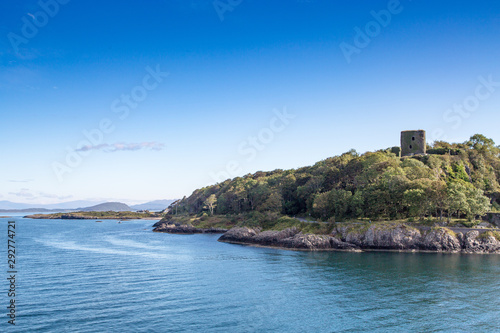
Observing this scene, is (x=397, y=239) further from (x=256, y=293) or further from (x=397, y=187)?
(x=256, y=293)

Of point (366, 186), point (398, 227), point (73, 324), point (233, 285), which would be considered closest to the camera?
point (73, 324)

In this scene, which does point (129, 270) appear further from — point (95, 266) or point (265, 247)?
point (265, 247)

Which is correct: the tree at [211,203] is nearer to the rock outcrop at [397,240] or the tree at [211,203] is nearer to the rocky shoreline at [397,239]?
the rocky shoreline at [397,239]

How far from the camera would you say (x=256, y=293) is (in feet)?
120

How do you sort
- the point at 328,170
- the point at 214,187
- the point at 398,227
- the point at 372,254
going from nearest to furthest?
1. the point at 372,254
2. the point at 398,227
3. the point at 328,170
4. the point at 214,187

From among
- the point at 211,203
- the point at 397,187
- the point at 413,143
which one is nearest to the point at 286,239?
the point at 397,187

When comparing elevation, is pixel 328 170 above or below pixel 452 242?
above

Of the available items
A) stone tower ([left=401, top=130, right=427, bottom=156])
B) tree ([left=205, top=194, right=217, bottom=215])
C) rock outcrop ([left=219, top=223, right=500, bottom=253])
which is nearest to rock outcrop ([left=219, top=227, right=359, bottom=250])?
rock outcrop ([left=219, top=223, right=500, bottom=253])

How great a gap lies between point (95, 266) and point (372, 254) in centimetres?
4519

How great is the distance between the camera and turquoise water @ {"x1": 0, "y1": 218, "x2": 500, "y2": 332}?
27.5m

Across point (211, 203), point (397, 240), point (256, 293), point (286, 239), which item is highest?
point (211, 203)

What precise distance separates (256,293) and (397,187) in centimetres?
4769

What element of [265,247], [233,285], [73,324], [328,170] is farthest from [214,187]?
[73,324]

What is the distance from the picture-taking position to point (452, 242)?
204ft
